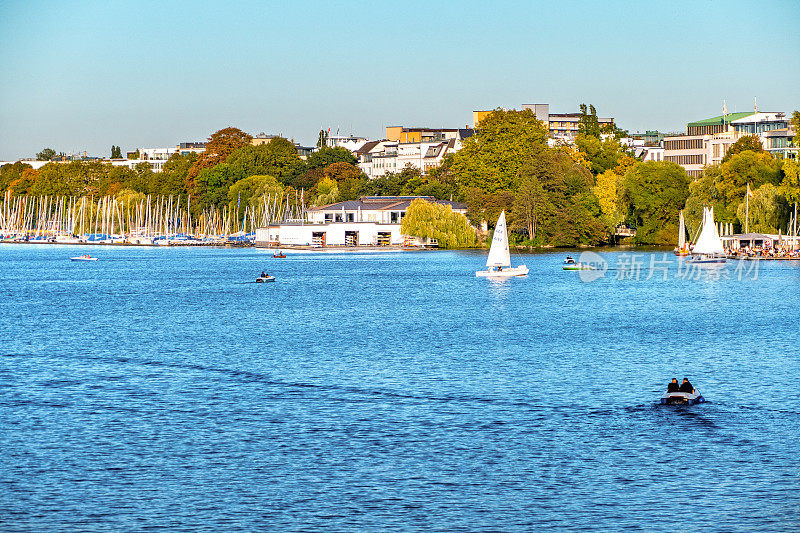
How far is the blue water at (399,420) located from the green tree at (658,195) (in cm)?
8278

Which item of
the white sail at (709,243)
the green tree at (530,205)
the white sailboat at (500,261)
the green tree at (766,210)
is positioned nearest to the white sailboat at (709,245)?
the white sail at (709,243)

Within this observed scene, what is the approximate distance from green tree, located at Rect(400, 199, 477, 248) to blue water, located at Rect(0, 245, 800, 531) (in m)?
89.7

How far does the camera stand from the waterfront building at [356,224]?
176000 millimetres

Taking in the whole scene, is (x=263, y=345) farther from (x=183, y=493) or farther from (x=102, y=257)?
(x=102, y=257)

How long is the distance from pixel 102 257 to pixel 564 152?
6920cm

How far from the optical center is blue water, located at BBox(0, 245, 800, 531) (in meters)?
27.5

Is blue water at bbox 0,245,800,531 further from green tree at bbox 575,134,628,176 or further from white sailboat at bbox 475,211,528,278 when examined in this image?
green tree at bbox 575,134,628,176

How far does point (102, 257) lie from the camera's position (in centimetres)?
17162

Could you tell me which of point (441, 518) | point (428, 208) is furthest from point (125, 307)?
point (428, 208)

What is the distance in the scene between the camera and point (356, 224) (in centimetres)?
17850

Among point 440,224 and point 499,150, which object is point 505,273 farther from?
point 499,150

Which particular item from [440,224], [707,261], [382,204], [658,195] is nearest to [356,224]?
[382,204]

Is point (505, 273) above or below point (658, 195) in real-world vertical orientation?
below

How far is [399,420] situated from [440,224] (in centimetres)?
13156
